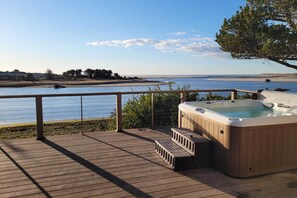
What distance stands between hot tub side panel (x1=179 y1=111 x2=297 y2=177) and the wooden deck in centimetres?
10

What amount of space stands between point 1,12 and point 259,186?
612cm

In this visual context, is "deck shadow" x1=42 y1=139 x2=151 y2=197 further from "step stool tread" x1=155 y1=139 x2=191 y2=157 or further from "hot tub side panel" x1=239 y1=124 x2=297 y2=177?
"hot tub side panel" x1=239 y1=124 x2=297 y2=177

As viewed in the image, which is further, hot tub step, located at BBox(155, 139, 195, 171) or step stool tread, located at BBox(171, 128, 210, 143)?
step stool tread, located at BBox(171, 128, 210, 143)

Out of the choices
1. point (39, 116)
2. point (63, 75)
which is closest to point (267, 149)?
point (39, 116)

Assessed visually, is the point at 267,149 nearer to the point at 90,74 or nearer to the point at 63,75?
the point at 63,75

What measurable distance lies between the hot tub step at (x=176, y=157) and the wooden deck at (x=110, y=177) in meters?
0.07

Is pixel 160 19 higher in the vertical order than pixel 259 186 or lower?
higher

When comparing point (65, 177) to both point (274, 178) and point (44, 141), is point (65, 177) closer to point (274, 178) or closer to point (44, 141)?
point (44, 141)

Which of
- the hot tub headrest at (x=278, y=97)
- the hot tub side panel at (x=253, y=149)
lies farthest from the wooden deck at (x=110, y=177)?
the hot tub headrest at (x=278, y=97)

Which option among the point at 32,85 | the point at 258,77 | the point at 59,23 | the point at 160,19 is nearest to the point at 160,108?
the point at 160,19

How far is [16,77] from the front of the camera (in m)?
31.2

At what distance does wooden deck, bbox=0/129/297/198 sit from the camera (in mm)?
2322

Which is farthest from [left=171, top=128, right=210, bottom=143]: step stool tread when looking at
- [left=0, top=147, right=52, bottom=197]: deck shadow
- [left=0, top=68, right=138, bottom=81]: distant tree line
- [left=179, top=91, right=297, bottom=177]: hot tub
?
[left=0, top=68, right=138, bottom=81]: distant tree line

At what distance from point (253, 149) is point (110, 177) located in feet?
5.10
